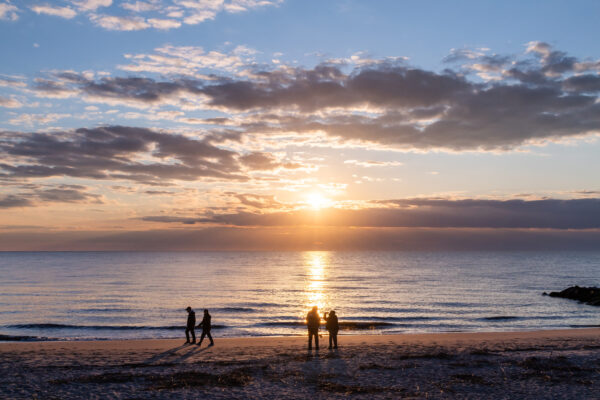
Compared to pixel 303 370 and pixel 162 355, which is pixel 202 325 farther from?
pixel 303 370

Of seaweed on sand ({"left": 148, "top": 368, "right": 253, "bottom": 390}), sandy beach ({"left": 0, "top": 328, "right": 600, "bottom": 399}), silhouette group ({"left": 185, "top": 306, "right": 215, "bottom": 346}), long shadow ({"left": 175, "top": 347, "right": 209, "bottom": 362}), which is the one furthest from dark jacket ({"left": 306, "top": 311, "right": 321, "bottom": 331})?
long shadow ({"left": 175, "top": 347, "right": 209, "bottom": 362})

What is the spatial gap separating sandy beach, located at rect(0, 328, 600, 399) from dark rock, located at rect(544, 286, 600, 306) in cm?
3498

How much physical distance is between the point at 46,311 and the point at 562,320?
5221cm

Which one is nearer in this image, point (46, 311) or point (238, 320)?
point (238, 320)

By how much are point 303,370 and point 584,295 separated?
56006 millimetres

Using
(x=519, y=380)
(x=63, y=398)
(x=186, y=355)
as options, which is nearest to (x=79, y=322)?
(x=186, y=355)

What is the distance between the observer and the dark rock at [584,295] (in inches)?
2213

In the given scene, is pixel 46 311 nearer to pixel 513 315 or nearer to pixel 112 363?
pixel 112 363

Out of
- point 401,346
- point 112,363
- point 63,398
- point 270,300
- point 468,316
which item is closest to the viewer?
point 63,398

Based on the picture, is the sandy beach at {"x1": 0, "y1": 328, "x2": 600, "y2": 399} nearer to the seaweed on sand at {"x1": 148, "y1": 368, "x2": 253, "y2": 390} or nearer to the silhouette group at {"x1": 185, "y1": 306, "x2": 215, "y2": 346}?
the seaweed on sand at {"x1": 148, "y1": 368, "x2": 253, "y2": 390}

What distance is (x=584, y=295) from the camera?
59844mm

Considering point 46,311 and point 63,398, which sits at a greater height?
point 63,398

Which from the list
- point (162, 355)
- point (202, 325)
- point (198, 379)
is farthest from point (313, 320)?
point (162, 355)

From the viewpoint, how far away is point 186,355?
22.5 m
